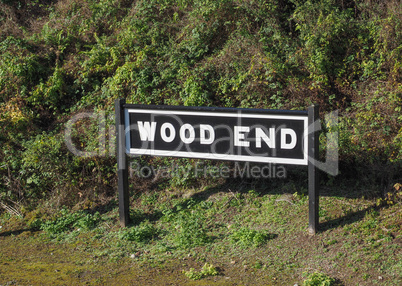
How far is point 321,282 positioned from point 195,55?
5.71 meters

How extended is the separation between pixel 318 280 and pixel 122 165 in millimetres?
3233

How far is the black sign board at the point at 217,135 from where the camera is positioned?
561 centimetres

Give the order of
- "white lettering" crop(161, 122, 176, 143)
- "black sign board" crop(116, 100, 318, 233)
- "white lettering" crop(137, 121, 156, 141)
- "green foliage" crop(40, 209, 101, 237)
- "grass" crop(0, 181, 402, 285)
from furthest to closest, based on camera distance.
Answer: "green foliage" crop(40, 209, 101, 237)
"white lettering" crop(137, 121, 156, 141)
"white lettering" crop(161, 122, 176, 143)
"black sign board" crop(116, 100, 318, 233)
"grass" crop(0, 181, 402, 285)

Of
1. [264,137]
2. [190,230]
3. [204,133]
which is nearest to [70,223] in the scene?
[190,230]

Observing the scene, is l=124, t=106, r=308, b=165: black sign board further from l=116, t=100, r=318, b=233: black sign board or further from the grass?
the grass

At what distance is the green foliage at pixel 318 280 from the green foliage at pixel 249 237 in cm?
99

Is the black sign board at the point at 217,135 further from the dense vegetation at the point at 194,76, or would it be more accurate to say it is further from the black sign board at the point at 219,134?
the dense vegetation at the point at 194,76

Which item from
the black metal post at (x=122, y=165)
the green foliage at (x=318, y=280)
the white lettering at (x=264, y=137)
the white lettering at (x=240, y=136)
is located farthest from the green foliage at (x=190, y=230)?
the green foliage at (x=318, y=280)

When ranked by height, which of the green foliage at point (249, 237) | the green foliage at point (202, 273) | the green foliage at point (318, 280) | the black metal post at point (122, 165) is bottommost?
the green foliage at point (202, 273)

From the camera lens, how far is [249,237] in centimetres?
586

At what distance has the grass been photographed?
512cm

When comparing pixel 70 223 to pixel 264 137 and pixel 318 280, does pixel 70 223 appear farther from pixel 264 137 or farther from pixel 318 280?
pixel 318 280

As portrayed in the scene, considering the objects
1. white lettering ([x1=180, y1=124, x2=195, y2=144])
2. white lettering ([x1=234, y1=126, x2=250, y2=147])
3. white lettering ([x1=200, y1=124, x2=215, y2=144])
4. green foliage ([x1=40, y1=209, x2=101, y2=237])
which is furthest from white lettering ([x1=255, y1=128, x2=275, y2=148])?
green foliage ([x1=40, y1=209, x2=101, y2=237])

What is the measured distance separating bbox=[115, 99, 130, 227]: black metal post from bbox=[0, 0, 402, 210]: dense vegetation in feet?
3.65
